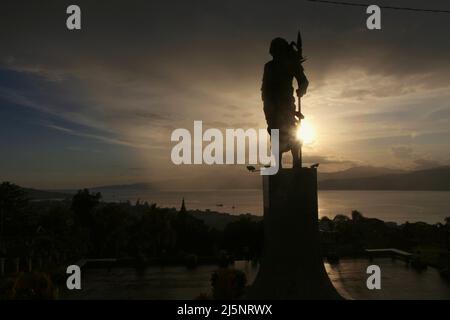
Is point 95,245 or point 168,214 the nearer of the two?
point 95,245

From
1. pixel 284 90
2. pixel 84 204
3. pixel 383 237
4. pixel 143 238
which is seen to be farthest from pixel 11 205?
pixel 284 90

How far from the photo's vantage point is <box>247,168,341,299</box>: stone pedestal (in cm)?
920

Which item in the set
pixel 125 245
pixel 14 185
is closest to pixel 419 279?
pixel 125 245

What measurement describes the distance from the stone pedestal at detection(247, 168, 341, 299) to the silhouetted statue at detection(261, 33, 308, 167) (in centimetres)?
72

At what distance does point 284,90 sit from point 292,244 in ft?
11.2

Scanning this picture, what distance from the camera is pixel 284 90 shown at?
9922 mm

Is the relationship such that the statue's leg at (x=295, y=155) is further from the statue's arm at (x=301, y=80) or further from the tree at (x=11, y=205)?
the tree at (x=11, y=205)

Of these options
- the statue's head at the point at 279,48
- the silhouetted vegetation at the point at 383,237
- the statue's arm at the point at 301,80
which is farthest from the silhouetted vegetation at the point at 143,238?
the statue's head at the point at 279,48

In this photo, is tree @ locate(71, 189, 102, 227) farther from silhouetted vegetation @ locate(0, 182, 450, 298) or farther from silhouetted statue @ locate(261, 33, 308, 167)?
silhouetted statue @ locate(261, 33, 308, 167)

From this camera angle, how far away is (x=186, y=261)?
67.4ft

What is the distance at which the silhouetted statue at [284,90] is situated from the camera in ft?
32.5
